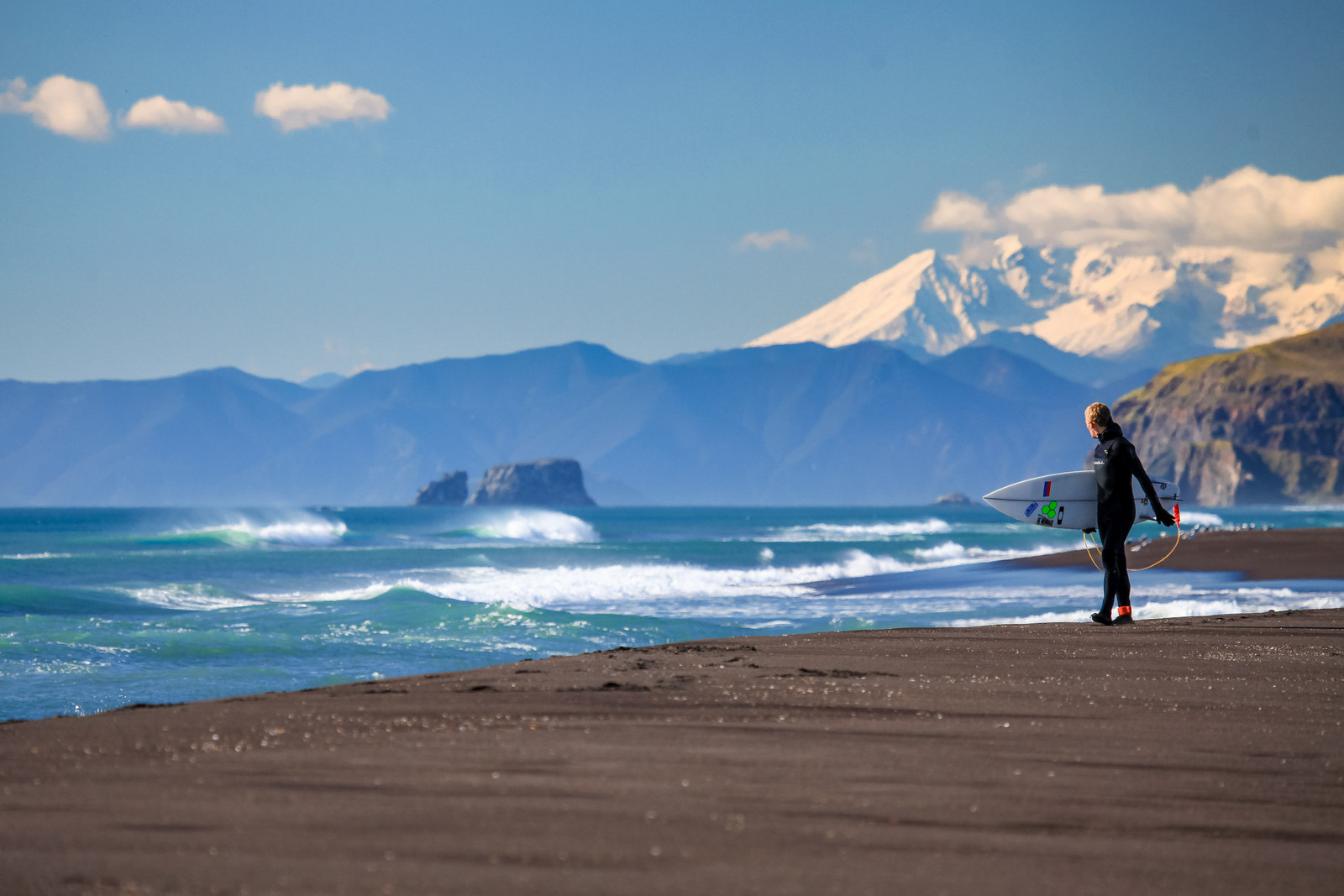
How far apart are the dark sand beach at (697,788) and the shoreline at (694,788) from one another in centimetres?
A: 1

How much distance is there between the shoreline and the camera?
10.7ft

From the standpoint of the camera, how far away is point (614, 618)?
61.3 ft

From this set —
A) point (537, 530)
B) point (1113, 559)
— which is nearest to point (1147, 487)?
point (1113, 559)

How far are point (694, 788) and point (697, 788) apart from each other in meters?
0.01

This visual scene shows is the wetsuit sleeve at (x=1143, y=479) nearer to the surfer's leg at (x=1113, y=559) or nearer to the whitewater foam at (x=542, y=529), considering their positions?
the surfer's leg at (x=1113, y=559)

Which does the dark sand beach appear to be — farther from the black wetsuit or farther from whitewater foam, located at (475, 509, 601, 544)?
whitewater foam, located at (475, 509, 601, 544)

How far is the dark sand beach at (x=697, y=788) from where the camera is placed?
3246 mm

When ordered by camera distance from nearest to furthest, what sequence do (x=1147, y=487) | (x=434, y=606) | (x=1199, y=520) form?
(x=1147, y=487), (x=434, y=606), (x=1199, y=520)

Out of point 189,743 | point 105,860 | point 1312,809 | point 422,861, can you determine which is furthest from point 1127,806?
point 189,743

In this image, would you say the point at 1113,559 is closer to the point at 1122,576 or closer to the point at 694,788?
the point at 1122,576

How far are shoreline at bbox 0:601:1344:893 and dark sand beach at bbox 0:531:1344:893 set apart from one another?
0.05ft

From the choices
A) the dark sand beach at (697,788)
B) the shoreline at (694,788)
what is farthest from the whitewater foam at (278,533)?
the shoreline at (694,788)

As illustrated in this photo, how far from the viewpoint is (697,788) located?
4.16 meters

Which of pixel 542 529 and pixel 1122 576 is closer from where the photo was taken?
pixel 1122 576
